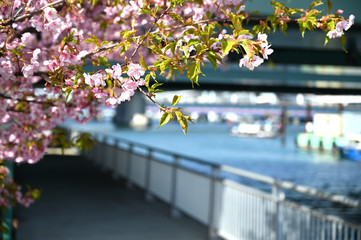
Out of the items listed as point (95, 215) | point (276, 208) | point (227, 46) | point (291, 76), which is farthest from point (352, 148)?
point (227, 46)

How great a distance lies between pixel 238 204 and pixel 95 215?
3.98 meters

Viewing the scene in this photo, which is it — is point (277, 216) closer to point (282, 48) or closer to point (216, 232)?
point (216, 232)

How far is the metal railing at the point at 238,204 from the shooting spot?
6.61 meters

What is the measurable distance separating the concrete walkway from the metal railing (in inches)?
14.3

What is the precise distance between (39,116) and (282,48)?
13.8 metres

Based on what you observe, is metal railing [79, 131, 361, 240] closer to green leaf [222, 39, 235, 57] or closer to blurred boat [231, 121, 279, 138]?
green leaf [222, 39, 235, 57]

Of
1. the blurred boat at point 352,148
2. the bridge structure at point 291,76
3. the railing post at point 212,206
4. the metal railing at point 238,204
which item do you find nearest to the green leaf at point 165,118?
the metal railing at point 238,204

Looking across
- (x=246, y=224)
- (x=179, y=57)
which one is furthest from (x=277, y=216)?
(x=179, y=57)

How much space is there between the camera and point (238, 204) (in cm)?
841

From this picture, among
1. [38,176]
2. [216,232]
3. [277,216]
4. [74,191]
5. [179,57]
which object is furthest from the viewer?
[38,176]

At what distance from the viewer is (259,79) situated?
33.7 meters

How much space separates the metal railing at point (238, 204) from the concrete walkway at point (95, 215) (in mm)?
363

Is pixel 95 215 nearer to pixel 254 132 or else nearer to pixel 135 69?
pixel 135 69

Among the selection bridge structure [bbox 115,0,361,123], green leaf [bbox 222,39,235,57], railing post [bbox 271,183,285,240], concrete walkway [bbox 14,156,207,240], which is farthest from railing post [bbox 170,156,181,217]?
green leaf [bbox 222,39,235,57]
